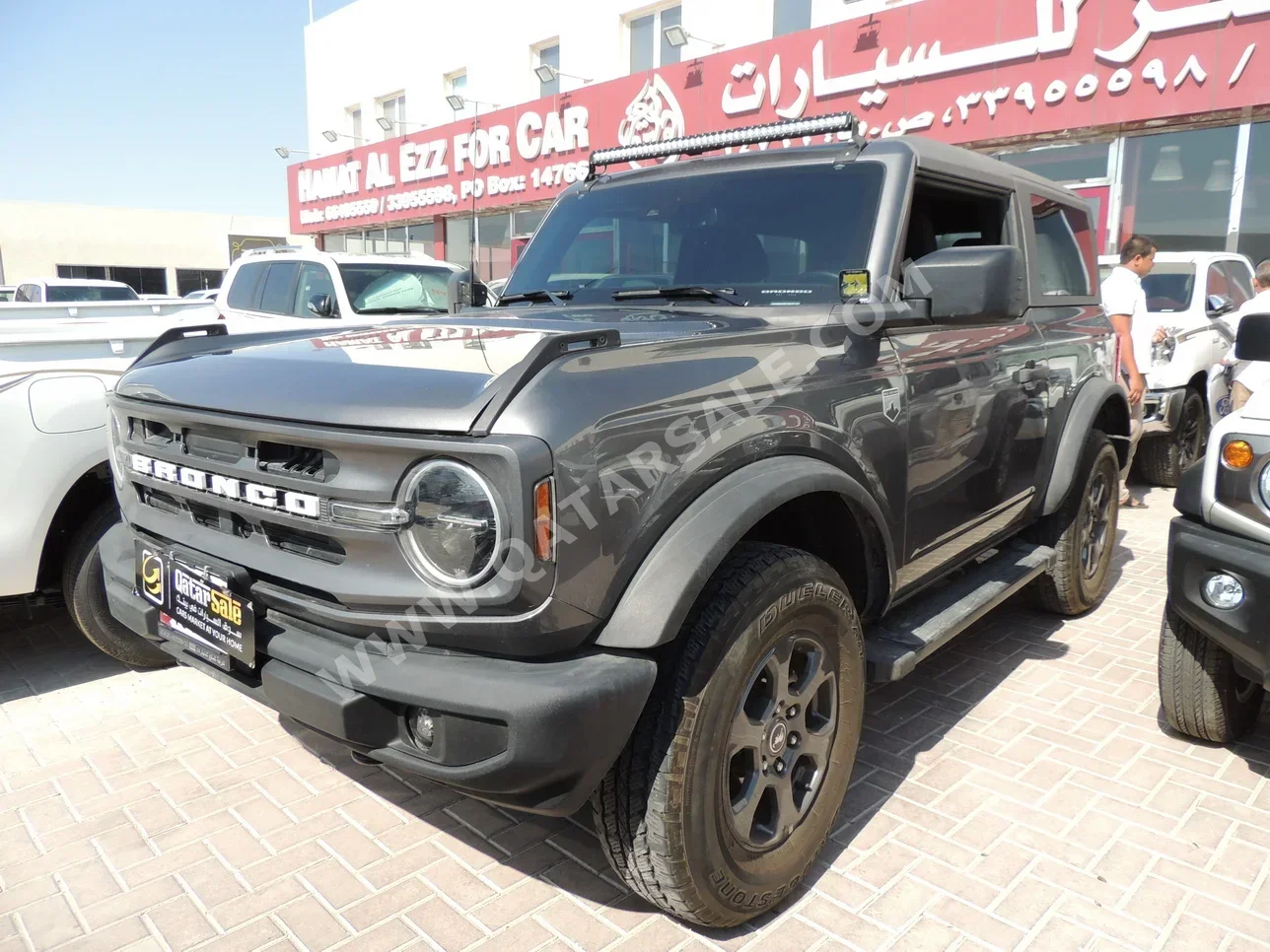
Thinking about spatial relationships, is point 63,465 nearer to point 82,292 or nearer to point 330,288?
point 330,288

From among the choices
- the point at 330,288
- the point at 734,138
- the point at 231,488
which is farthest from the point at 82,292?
the point at 231,488

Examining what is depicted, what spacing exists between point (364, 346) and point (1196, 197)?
378 inches

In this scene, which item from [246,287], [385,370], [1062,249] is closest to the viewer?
[385,370]

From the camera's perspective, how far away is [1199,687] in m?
3.10

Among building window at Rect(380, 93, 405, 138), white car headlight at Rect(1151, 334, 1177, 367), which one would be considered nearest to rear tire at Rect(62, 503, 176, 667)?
white car headlight at Rect(1151, 334, 1177, 367)

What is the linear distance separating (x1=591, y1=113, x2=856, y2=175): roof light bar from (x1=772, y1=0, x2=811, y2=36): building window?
387 inches

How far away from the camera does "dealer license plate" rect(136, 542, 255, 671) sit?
2107 mm

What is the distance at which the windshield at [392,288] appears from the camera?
808 cm

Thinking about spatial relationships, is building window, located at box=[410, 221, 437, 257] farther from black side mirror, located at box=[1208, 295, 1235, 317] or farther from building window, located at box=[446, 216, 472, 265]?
black side mirror, located at box=[1208, 295, 1235, 317]

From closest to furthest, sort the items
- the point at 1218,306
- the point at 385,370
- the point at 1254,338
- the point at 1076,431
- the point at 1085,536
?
the point at 385,370 → the point at 1254,338 → the point at 1076,431 → the point at 1085,536 → the point at 1218,306

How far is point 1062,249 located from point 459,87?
17360 millimetres

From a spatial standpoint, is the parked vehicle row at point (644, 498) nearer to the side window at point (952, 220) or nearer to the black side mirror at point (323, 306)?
the side window at point (952, 220)

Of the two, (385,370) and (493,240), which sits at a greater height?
(493,240)

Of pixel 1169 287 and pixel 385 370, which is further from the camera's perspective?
pixel 1169 287
